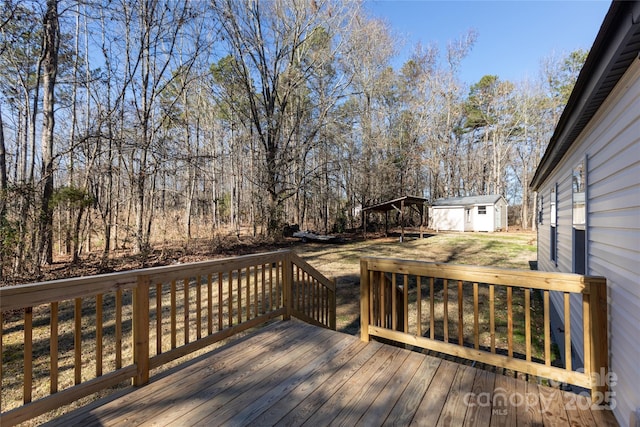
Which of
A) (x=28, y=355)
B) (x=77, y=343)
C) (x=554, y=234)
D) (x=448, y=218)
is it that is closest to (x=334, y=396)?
(x=77, y=343)

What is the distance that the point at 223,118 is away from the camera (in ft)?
55.9

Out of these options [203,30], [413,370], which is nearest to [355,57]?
[203,30]

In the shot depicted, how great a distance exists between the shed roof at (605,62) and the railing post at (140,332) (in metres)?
3.30

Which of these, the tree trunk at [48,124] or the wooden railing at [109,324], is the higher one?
the tree trunk at [48,124]

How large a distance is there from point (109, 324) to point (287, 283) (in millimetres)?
3540

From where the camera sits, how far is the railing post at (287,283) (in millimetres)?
3459

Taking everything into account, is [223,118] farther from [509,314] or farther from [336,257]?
[509,314]

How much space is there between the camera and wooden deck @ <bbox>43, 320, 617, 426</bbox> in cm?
173

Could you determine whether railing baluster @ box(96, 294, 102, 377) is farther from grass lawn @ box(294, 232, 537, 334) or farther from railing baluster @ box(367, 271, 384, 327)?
grass lawn @ box(294, 232, 537, 334)

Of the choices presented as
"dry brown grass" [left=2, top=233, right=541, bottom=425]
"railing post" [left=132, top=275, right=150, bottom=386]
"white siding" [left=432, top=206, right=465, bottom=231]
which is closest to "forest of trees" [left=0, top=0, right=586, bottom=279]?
"dry brown grass" [left=2, top=233, right=541, bottom=425]

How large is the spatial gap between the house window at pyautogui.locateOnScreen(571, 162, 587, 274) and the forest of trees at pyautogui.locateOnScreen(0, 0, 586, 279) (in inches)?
338

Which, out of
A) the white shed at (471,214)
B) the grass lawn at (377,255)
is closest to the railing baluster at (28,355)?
the grass lawn at (377,255)

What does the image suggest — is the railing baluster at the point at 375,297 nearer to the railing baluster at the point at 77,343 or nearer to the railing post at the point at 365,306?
the railing post at the point at 365,306

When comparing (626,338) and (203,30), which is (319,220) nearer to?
(203,30)
